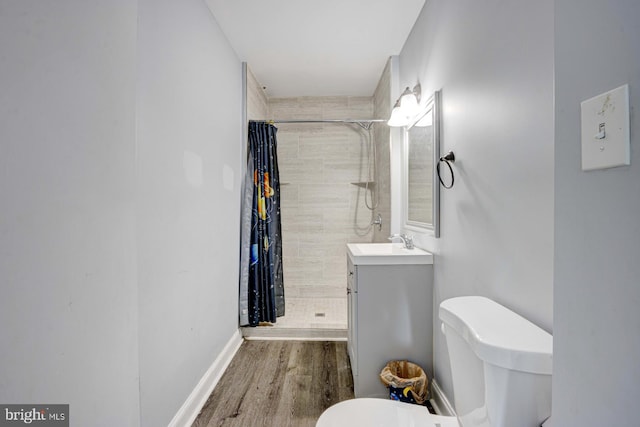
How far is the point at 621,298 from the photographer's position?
0.40 meters

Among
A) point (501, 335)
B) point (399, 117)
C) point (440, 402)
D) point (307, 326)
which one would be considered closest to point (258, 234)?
point (307, 326)

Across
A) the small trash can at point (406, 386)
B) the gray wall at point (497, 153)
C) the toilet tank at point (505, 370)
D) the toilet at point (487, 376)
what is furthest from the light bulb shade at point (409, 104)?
the small trash can at point (406, 386)

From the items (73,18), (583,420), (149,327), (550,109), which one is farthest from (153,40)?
(583,420)

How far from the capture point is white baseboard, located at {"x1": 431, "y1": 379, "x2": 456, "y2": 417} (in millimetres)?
1515

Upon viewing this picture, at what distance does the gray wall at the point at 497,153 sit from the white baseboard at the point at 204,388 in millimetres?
1368

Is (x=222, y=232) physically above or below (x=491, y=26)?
below

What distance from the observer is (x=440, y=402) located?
162 centimetres

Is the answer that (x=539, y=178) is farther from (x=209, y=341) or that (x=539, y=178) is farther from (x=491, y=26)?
(x=209, y=341)

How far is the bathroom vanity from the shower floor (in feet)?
2.83

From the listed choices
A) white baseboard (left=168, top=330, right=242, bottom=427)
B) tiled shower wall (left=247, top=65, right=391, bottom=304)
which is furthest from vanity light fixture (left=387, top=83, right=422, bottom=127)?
white baseboard (left=168, top=330, right=242, bottom=427)

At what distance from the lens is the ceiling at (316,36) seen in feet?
6.31

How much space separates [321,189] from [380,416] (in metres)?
2.65

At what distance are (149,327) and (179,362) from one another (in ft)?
1.24

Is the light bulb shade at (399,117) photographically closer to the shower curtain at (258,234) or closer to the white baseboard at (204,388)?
the shower curtain at (258,234)
